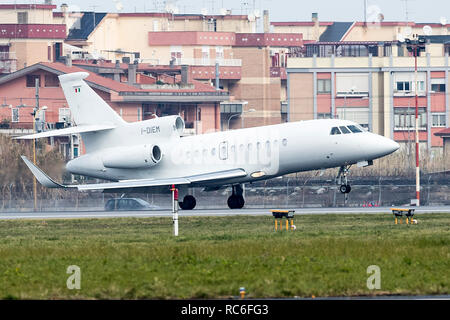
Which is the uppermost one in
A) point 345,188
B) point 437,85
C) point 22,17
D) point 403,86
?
point 22,17

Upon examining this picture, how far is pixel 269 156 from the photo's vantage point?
44.7m

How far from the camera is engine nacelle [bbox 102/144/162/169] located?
4750cm

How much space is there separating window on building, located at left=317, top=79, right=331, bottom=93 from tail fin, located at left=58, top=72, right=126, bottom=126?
66596 mm

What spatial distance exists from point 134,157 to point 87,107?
3752mm

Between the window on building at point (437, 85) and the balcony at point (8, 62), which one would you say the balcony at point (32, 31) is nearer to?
the balcony at point (8, 62)

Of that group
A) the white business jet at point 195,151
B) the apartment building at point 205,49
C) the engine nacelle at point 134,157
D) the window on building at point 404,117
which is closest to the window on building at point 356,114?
the window on building at point 404,117

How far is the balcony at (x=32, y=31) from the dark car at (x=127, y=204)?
64397 millimetres

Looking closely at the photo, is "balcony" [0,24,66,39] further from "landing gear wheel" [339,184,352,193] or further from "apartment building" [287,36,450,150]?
"landing gear wheel" [339,184,352,193]

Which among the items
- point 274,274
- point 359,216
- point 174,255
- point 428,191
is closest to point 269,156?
point 359,216

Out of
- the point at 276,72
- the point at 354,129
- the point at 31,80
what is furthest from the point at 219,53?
the point at 354,129

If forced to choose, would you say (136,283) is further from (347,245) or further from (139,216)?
(139,216)

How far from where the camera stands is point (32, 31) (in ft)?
396

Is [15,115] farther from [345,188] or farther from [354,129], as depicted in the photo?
[345,188]

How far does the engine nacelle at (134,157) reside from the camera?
156ft
